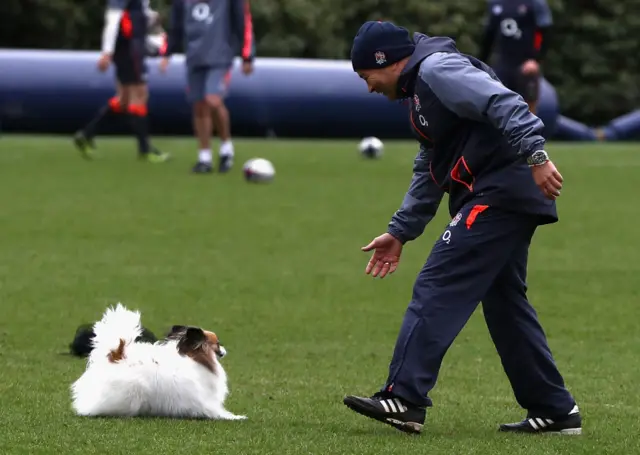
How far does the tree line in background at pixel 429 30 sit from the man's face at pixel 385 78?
28.3m

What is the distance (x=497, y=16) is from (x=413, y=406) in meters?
13.7

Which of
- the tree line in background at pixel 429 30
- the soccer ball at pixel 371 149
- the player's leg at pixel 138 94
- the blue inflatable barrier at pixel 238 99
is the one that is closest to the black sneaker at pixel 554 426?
the player's leg at pixel 138 94

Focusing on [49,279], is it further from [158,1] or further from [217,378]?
[158,1]

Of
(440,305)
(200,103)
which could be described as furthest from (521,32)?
(440,305)

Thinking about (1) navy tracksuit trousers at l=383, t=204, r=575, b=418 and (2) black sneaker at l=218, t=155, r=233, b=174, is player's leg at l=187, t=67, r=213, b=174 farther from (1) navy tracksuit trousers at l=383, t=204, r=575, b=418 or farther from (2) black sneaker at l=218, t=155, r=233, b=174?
(1) navy tracksuit trousers at l=383, t=204, r=575, b=418

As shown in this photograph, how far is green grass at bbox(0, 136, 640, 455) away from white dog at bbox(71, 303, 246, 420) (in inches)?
4.8

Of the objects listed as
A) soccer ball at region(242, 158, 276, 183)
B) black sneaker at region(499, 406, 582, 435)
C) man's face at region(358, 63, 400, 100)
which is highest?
man's face at region(358, 63, 400, 100)

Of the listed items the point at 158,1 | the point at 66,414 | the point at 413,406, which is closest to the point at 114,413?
the point at 66,414

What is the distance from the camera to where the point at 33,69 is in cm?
2466

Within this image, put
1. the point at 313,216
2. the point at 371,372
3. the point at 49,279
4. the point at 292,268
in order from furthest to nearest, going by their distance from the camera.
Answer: the point at 313,216 < the point at 292,268 < the point at 49,279 < the point at 371,372

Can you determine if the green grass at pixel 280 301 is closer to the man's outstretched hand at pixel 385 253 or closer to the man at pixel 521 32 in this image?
the man's outstretched hand at pixel 385 253

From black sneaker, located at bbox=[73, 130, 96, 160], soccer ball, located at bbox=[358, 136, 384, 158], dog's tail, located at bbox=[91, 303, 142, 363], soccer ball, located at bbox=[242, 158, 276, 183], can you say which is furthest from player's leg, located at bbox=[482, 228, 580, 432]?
soccer ball, located at bbox=[358, 136, 384, 158]

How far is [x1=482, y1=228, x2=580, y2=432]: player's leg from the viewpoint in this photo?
557 cm

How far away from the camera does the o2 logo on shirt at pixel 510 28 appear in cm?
1856
